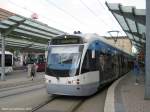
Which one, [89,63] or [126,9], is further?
[126,9]

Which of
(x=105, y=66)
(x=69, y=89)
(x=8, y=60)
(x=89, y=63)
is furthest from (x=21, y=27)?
(x=69, y=89)

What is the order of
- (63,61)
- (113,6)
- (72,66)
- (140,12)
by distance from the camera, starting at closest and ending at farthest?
1. (72,66)
2. (63,61)
3. (140,12)
4. (113,6)

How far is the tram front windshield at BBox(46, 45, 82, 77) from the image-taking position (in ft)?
45.3

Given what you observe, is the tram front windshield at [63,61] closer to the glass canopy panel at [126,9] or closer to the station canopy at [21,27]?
the glass canopy panel at [126,9]

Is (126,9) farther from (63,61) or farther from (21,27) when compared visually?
(63,61)

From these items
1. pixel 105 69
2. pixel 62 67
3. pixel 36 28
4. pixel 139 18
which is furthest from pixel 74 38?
pixel 36 28

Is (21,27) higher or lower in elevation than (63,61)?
higher

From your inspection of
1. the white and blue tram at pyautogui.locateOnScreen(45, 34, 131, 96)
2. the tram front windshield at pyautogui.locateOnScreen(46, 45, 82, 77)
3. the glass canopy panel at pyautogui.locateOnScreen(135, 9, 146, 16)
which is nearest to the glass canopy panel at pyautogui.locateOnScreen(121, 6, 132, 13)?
the glass canopy panel at pyautogui.locateOnScreen(135, 9, 146, 16)

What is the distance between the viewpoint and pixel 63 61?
14.1 meters

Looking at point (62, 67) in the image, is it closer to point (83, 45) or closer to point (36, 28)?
point (83, 45)

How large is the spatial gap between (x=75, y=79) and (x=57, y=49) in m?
1.67

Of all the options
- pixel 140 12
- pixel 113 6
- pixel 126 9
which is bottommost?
pixel 140 12

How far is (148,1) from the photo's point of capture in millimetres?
13492

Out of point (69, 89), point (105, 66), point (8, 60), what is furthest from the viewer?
point (8, 60)
